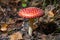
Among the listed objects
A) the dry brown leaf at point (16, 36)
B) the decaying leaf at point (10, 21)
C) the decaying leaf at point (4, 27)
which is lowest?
the dry brown leaf at point (16, 36)

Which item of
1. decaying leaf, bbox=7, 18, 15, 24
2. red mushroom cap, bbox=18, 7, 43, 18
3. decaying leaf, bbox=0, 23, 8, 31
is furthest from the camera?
decaying leaf, bbox=7, 18, 15, 24

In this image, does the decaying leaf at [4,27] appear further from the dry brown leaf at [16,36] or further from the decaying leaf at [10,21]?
the dry brown leaf at [16,36]

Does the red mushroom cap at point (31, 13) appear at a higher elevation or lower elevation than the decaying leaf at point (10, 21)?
lower

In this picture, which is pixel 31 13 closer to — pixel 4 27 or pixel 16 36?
pixel 16 36

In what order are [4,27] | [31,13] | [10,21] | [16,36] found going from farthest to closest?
[10,21], [4,27], [16,36], [31,13]

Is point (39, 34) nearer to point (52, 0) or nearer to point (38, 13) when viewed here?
point (38, 13)

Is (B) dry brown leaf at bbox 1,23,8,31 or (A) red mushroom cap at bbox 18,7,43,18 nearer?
(A) red mushroom cap at bbox 18,7,43,18

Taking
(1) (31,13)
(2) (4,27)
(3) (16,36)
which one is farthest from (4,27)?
(1) (31,13)

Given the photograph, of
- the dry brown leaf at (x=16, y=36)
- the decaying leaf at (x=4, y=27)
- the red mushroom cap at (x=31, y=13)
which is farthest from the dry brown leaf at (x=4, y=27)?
the red mushroom cap at (x=31, y=13)

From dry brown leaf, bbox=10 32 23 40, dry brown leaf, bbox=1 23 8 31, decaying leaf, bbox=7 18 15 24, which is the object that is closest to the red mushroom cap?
dry brown leaf, bbox=10 32 23 40

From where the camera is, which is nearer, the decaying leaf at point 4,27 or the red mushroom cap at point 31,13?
the red mushroom cap at point 31,13

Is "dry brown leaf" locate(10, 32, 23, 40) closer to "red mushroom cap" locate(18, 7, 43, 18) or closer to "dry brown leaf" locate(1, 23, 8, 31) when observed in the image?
"dry brown leaf" locate(1, 23, 8, 31)
